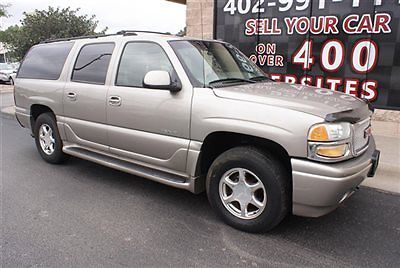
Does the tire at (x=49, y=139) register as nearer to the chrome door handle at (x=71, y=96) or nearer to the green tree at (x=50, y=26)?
the chrome door handle at (x=71, y=96)

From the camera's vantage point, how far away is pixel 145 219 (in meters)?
3.65

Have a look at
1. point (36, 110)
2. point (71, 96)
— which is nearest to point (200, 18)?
point (36, 110)

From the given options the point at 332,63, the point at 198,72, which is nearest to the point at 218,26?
the point at 332,63

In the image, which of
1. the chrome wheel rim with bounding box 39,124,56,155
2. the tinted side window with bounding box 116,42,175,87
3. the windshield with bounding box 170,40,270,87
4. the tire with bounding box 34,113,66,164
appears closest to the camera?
the windshield with bounding box 170,40,270,87

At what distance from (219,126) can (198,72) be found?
0.72 m

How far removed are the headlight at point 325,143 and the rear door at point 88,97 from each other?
252 cm

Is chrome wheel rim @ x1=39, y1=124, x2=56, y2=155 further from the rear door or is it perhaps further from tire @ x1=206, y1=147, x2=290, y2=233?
tire @ x1=206, y1=147, x2=290, y2=233

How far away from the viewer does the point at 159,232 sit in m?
3.38

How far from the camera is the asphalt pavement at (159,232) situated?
2.93m

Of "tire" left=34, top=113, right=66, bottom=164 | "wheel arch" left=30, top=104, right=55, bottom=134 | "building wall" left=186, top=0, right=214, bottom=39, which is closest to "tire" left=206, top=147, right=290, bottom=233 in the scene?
"tire" left=34, top=113, right=66, bottom=164

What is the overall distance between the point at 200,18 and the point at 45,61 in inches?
227

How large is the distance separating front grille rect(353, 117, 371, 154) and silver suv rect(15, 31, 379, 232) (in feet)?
0.06

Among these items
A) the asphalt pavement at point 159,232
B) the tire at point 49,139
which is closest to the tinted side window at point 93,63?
the tire at point 49,139

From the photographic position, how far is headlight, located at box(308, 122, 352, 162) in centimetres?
287
